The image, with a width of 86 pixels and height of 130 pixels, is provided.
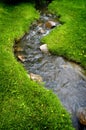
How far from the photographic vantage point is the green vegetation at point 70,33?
16.0m

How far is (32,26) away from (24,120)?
35.0 ft

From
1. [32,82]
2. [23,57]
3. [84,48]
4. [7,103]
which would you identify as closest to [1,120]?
[7,103]

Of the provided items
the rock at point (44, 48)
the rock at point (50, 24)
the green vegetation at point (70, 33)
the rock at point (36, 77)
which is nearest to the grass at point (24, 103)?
the rock at point (36, 77)

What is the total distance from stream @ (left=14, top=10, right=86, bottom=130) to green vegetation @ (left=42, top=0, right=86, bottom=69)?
0.60 meters

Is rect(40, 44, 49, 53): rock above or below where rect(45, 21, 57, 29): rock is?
above

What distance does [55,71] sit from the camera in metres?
14.3

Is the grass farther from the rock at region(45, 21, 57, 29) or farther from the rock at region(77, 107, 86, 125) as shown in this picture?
the rock at region(45, 21, 57, 29)

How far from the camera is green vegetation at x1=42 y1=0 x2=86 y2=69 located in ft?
52.5

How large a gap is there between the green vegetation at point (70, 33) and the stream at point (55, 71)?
60cm

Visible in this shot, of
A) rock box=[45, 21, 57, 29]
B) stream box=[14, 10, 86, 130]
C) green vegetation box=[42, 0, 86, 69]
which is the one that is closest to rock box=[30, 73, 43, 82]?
stream box=[14, 10, 86, 130]

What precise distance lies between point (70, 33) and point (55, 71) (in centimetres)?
482

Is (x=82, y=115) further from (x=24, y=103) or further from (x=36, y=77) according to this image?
(x=36, y=77)

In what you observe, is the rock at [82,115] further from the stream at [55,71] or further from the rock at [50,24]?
the rock at [50,24]

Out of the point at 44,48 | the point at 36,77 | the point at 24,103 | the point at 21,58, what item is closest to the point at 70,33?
the point at 44,48
